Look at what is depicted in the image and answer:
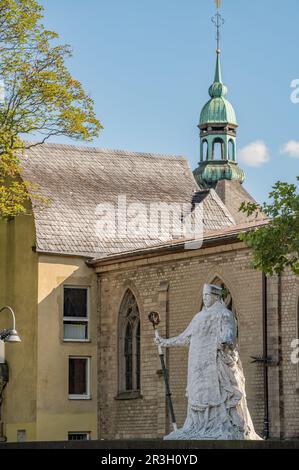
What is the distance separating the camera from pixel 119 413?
48.3 metres

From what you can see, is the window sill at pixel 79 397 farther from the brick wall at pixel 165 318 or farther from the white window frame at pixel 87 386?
the brick wall at pixel 165 318

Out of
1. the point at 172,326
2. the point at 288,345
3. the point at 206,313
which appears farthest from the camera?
the point at 172,326

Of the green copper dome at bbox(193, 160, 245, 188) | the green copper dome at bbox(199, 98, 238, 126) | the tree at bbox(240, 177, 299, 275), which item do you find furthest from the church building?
the green copper dome at bbox(193, 160, 245, 188)

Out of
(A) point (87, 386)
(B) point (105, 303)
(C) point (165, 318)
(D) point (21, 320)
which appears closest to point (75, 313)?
(B) point (105, 303)

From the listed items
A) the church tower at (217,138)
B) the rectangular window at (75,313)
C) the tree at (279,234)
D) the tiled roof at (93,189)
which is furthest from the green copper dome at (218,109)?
the tree at (279,234)

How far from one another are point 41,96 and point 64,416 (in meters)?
10.7

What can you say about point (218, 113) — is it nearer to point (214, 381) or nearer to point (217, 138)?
point (217, 138)

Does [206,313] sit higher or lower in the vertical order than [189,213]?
lower

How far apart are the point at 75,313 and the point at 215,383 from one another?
21484 mm

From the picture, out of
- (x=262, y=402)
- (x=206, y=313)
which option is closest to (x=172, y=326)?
(x=262, y=402)

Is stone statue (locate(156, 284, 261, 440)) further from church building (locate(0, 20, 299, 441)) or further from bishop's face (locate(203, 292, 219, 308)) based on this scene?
church building (locate(0, 20, 299, 441))

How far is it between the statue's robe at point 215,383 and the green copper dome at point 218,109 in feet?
222

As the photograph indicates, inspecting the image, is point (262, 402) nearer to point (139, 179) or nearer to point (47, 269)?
point (47, 269)

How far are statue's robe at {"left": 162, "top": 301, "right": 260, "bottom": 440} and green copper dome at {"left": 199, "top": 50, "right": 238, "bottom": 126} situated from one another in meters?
67.8
